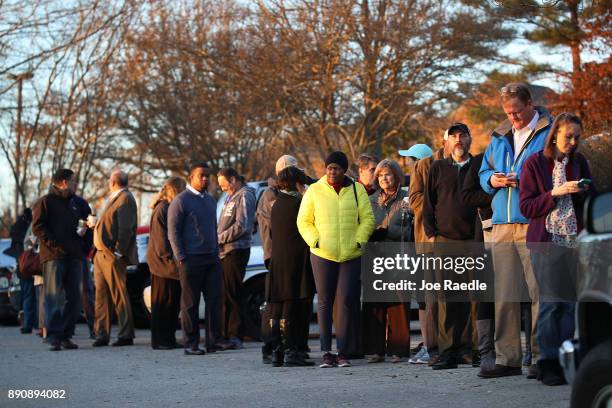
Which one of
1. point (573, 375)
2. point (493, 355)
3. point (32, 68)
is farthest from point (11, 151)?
Answer: point (573, 375)

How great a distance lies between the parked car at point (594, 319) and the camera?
5.49m

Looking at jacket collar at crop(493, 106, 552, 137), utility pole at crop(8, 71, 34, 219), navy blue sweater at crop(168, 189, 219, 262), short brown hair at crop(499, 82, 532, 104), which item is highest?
utility pole at crop(8, 71, 34, 219)

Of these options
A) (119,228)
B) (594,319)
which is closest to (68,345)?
(119,228)

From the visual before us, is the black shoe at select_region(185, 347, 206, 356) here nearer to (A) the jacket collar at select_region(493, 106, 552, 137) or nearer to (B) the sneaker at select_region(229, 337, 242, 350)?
(B) the sneaker at select_region(229, 337, 242, 350)

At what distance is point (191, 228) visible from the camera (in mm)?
13094

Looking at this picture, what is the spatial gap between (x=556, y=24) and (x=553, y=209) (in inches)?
988

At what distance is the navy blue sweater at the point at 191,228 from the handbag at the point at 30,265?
388 centimetres

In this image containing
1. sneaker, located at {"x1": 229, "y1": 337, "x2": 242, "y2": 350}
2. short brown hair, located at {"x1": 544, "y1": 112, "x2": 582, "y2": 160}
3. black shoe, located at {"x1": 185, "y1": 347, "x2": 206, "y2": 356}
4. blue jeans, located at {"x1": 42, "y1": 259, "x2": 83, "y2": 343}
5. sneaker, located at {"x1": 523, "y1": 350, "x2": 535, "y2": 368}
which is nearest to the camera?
short brown hair, located at {"x1": 544, "y1": 112, "x2": 582, "y2": 160}

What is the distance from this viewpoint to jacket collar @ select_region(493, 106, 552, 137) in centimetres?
923

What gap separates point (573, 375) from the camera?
19.1 feet

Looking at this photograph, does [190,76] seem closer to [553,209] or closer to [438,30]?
[438,30]

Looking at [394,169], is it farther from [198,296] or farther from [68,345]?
[68,345]

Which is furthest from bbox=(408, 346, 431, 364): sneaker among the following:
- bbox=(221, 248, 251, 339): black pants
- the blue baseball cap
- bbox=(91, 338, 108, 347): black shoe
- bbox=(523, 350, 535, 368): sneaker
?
bbox=(91, 338, 108, 347): black shoe

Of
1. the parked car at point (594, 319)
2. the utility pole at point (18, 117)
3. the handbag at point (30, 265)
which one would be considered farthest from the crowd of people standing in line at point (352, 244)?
the utility pole at point (18, 117)
